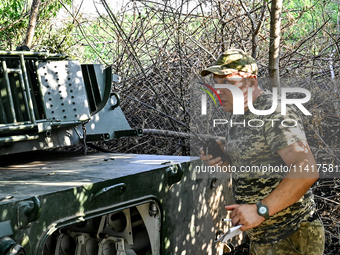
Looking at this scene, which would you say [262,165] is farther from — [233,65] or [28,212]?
[28,212]

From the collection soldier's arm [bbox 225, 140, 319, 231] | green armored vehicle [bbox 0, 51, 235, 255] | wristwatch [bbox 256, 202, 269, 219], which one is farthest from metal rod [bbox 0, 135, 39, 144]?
wristwatch [bbox 256, 202, 269, 219]

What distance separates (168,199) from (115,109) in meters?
1.38

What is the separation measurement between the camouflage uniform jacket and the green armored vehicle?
2.26 feet

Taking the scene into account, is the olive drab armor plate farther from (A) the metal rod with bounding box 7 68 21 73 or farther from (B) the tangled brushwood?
(B) the tangled brushwood

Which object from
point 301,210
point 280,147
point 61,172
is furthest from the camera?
point 61,172

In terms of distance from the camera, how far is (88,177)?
9.11ft

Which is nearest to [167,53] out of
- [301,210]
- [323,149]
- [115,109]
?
[115,109]

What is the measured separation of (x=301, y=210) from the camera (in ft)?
8.20

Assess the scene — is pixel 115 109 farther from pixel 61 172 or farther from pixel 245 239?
pixel 245 239

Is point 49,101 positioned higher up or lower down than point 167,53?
lower down

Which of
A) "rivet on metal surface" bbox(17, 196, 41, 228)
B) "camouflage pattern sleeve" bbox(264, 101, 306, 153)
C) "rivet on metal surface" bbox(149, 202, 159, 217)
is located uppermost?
"camouflage pattern sleeve" bbox(264, 101, 306, 153)

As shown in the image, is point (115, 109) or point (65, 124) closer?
point (65, 124)

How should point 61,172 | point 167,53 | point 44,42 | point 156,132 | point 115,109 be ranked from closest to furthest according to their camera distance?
1. point 61,172
2. point 115,109
3. point 156,132
4. point 167,53
5. point 44,42

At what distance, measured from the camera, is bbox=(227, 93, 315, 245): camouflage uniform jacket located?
2.37m
